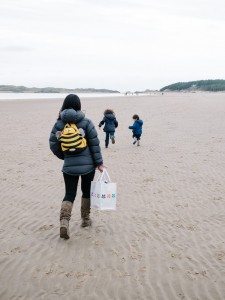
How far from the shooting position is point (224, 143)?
16484 millimetres

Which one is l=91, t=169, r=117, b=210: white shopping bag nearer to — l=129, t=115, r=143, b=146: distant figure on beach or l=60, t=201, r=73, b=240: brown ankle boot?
l=60, t=201, r=73, b=240: brown ankle boot

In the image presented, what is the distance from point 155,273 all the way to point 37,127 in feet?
62.6

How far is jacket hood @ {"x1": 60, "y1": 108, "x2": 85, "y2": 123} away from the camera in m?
5.64

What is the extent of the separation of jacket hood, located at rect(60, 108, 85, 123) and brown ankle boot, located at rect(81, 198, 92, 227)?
1327mm

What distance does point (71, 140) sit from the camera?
18.5 ft

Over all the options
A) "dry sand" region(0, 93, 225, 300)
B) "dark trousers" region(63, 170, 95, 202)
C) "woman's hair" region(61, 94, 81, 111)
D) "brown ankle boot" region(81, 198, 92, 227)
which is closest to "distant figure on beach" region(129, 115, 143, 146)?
"dry sand" region(0, 93, 225, 300)

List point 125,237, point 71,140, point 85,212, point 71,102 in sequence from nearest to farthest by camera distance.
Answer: point 71,140 < point 71,102 < point 125,237 < point 85,212

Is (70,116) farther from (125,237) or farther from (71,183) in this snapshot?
(125,237)

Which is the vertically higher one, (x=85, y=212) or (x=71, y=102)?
(x=71, y=102)

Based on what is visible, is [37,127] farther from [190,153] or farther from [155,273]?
[155,273]

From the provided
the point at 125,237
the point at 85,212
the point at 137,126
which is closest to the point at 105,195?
the point at 85,212

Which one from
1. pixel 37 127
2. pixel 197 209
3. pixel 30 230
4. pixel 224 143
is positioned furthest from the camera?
pixel 37 127

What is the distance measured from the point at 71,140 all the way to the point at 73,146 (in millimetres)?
93

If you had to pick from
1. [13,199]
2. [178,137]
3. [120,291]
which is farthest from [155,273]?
[178,137]
